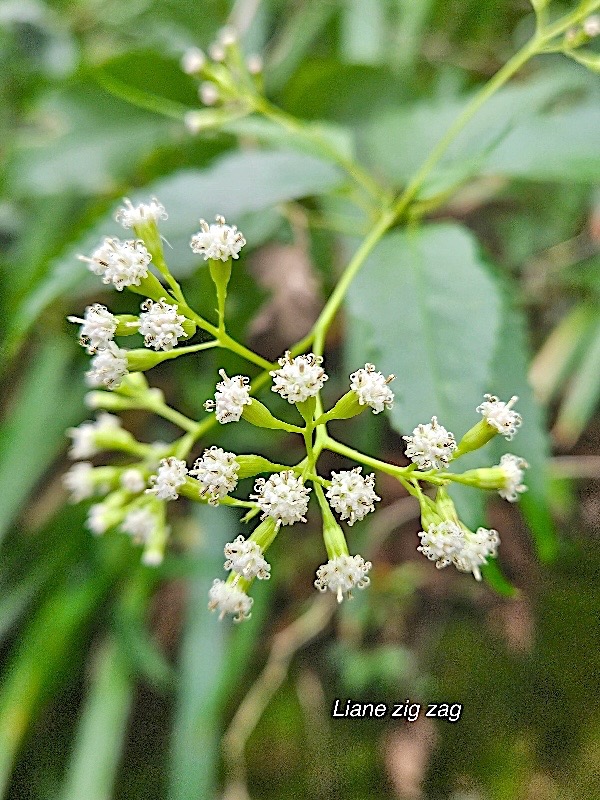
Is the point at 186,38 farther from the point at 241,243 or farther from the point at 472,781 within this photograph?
the point at 472,781

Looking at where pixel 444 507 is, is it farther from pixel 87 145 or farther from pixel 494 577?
pixel 87 145

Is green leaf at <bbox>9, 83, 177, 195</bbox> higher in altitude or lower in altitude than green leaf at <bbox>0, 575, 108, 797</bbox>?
higher

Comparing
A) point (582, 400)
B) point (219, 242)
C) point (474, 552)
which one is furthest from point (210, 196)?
point (582, 400)

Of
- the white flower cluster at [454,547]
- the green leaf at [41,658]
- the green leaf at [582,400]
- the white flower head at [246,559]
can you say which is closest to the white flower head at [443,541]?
the white flower cluster at [454,547]

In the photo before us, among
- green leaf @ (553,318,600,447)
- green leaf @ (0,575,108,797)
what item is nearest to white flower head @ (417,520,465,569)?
green leaf @ (553,318,600,447)

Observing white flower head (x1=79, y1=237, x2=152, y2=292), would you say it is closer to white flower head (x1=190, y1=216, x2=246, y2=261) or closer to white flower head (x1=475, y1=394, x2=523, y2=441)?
white flower head (x1=190, y1=216, x2=246, y2=261)

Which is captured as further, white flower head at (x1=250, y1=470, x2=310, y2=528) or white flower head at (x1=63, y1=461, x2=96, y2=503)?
white flower head at (x1=63, y1=461, x2=96, y2=503)

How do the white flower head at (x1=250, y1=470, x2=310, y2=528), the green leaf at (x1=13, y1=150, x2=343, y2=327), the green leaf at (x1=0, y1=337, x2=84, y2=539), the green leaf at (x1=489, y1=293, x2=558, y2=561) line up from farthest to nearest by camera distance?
1. the green leaf at (x1=0, y1=337, x2=84, y2=539)
2. the green leaf at (x1=13, y1=150, x2=343, y2=327)
3. the green leaf at (x1=489, y1=293, x2=558, y2=561)
4. the white flower head at (x1=250, y1=470, x2=310, y2=528)
